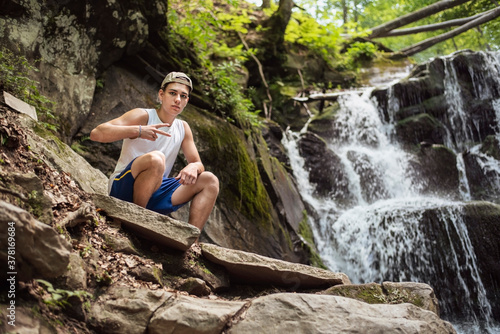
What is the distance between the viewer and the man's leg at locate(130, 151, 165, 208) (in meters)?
3.35

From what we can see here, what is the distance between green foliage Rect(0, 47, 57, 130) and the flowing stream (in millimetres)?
6159

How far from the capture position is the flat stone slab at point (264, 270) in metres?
3.52

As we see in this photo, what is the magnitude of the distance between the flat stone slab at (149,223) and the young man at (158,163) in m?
0.27

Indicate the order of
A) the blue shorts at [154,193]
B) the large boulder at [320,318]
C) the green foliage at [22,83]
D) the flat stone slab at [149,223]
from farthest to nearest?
the green foliage at [22,83]
the blue shorts at [154,193]
the flat stone slab at [149,223]
the large boulder at [320,318]

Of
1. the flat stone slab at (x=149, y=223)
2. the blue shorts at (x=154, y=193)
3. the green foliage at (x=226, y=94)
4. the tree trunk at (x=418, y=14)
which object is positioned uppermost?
the tree trunk at (x=418, y=14)

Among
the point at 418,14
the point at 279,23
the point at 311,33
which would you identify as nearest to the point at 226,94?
the point at 279,23

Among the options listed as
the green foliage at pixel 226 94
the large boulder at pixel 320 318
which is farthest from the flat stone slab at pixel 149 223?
the green foliage at pixel 226 94

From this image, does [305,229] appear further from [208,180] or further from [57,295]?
[57,295]

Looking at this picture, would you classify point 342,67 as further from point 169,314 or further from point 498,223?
point 169,314

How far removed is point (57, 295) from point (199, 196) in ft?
5.76

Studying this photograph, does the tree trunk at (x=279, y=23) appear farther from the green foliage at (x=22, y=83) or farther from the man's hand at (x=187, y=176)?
the man's hand at (x=187, y=176)

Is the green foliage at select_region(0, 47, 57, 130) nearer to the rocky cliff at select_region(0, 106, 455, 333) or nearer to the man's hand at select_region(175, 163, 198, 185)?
the rocky cliff at select_region(0, 106, 455, 333)

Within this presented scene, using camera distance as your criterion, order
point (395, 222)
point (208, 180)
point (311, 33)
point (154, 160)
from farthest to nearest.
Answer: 1. point (311, 33)
2. point (395, 222)
3. point (208, 180)
4. point (154, 160)

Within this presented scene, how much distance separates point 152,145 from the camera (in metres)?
3.74
